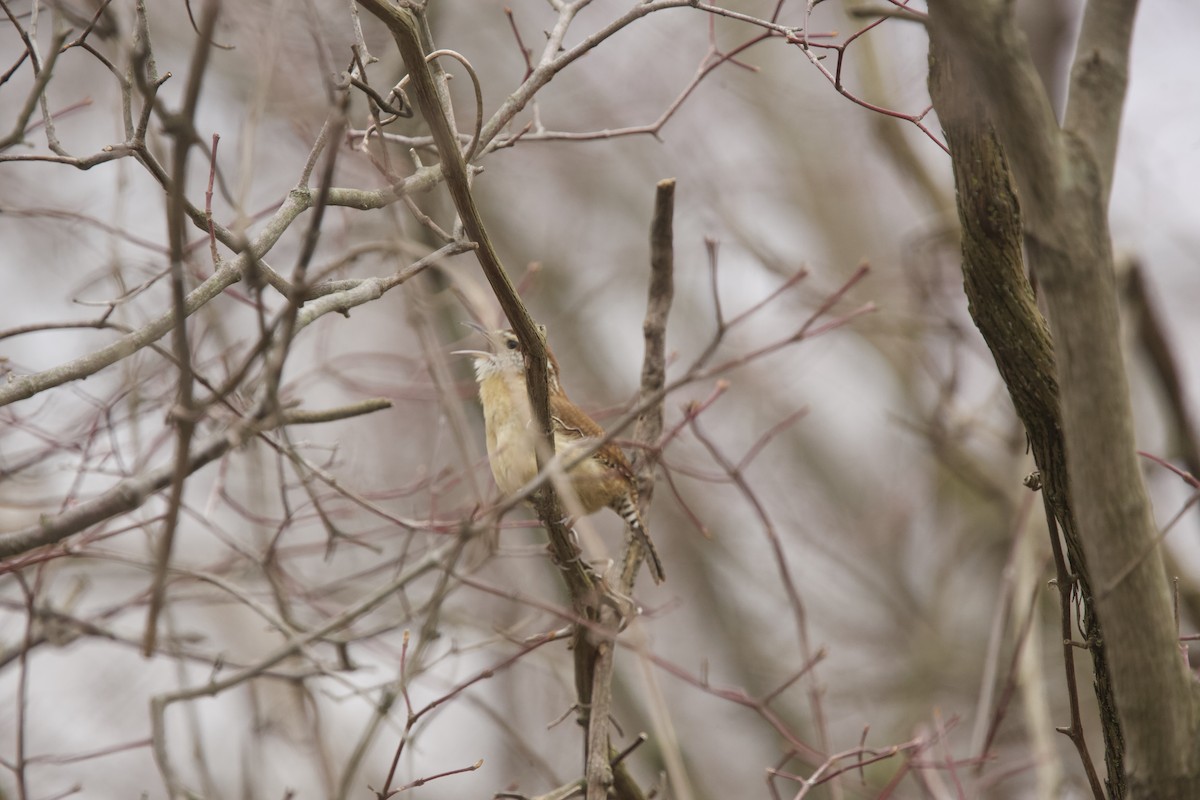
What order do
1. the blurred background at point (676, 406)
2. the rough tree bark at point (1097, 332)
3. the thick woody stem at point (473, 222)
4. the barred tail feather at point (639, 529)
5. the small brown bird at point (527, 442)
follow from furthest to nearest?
the blurred background at point (676, 406)
the small brown bird at point (527, 442)
the barred tail feather at point (639, 529)
the thick woody stem at point (473, 222)
the rough tree bark at point (1097, 332)

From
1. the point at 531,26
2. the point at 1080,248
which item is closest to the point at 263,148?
the point at 531,26

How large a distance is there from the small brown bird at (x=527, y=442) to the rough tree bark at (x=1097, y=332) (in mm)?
2018

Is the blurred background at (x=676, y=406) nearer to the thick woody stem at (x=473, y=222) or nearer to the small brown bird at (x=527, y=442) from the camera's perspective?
the small brown bird at (x=527, y=442)

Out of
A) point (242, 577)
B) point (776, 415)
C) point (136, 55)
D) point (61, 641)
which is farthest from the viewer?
point (776, 415)

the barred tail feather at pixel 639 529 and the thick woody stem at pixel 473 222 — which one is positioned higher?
the thick woody stem at pixel 473 222

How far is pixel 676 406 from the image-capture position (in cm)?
1022

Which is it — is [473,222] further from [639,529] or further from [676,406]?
[676,406]

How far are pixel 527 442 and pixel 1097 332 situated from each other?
234 centimetres

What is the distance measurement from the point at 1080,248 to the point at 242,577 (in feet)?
14.8

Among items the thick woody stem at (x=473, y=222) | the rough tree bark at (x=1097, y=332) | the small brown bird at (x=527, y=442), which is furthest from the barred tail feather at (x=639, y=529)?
the rough tree bark at (x=1097, y=332)

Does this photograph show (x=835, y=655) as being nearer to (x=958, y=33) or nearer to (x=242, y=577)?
(x=242, y=577)

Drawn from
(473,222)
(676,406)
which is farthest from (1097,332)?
(676,406)

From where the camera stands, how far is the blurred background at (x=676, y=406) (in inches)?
240

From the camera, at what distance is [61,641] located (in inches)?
111
